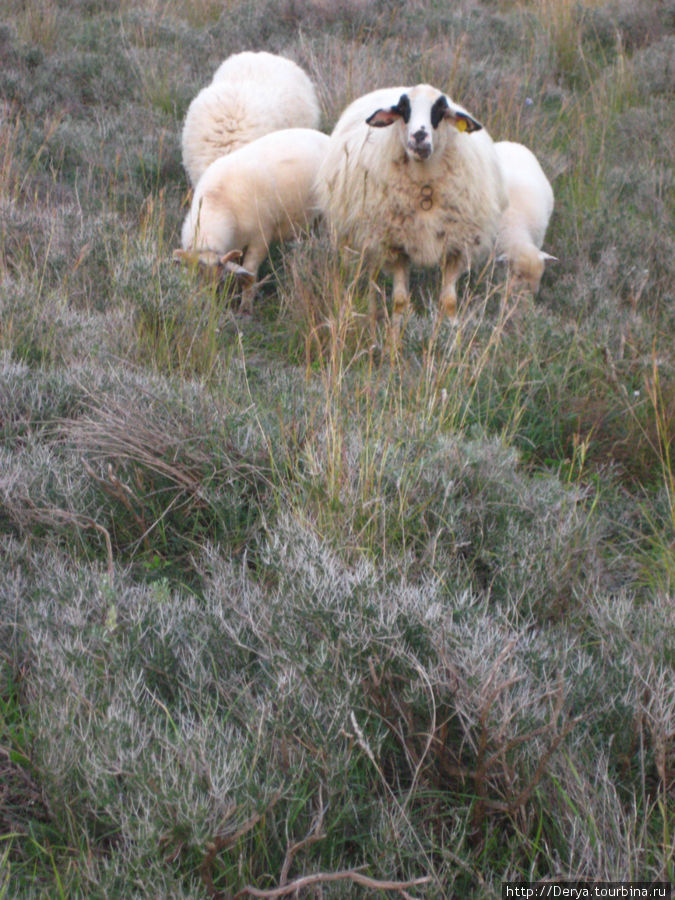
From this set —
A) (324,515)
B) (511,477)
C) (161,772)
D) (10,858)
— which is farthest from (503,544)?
(10,858)

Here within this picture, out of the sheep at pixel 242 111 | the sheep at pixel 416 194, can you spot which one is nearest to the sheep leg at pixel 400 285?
the sheep at pixel 416 194

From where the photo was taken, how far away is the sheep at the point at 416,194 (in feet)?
15.0

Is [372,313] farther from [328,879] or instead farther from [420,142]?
[328,879]

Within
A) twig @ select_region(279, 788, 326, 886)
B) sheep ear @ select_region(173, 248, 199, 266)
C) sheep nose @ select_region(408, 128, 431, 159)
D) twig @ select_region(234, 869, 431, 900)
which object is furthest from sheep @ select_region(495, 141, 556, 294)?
twig @ select_region(234, 869, 431, 900)

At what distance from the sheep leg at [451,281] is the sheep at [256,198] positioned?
104 centimetres

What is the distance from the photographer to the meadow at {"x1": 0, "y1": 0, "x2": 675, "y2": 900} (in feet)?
5.32

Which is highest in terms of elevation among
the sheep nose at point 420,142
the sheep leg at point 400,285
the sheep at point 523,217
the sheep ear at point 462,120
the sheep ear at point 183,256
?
the sheep ear at point 462,120

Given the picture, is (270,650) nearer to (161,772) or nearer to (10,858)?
(161,772)

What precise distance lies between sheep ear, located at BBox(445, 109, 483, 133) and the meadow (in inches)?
39.5

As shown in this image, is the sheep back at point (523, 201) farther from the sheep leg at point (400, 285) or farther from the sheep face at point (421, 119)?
the sheep face at point (421, 119)

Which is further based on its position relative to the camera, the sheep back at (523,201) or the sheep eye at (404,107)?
A: the sheep back at (523,201)

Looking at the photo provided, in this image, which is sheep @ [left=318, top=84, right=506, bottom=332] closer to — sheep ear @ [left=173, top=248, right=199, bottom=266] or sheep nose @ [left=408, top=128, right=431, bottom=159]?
sheep nose @ [left=408, top=128, right=431, bottom=159]

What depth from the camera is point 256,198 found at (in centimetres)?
548

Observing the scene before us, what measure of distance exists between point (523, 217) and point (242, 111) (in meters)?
2.64
